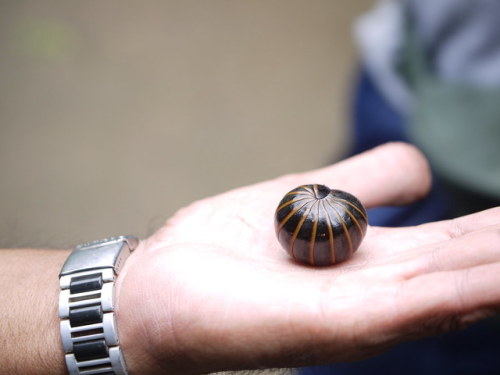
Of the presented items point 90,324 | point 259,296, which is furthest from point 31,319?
point 259,296

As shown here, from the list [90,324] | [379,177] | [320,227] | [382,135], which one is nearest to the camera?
[90,324]

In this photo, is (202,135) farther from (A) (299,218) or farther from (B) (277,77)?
(A) (299,218)

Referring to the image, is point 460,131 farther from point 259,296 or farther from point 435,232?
point 259,296

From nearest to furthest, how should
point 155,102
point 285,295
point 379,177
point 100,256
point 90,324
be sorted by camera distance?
point 285,295
point 90,324
point 100,256
point 379,177
point 155,102

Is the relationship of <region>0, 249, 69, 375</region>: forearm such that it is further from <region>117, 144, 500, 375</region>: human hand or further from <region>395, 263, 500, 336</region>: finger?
<region>395, 263, 500, 336</region>: finger

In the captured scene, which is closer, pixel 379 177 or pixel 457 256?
pixel 457 256

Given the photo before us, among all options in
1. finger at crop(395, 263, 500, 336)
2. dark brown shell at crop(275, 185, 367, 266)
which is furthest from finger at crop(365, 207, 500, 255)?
finger at crop(395, 263, 500, 336)
